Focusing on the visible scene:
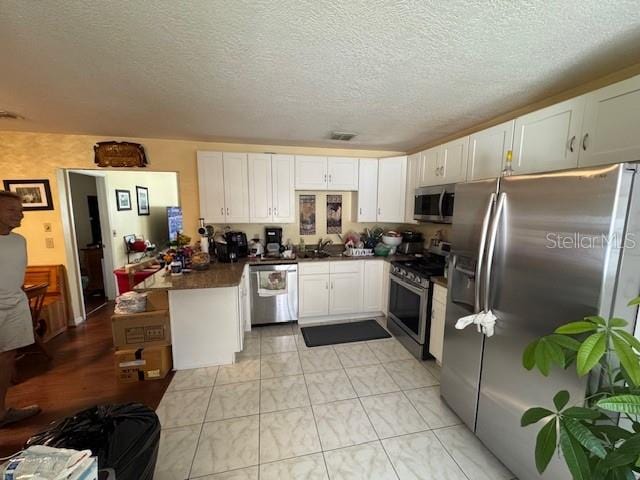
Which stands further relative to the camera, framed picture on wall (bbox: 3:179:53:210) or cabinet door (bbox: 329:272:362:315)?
cabinet door (bbox: 329:272:362:315)

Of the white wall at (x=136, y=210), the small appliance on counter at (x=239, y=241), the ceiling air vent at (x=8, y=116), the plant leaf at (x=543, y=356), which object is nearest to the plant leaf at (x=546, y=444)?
the plant leaf at (x=543, y=356)

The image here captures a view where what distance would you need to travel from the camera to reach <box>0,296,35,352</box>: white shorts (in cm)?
193

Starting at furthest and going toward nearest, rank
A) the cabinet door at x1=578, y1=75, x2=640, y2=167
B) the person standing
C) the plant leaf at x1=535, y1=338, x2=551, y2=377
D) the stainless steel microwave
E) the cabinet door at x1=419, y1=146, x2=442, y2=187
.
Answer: the cabinet door at x1=419, y1=146, x2=442, y2=187, the stainless steel microwave, the person standing, the cabinet door at x1=578, y1=75, x2=640, y2=167, the plant leaf at x1=535, y1=338, x2=551, y2=377

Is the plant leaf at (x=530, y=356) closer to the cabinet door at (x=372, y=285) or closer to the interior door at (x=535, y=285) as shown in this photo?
the interior door at (x=535, y=285)

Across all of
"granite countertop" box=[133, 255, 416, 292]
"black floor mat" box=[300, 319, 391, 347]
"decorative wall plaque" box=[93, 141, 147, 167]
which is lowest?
"black floor mat" box=[300, 319, 391, 347]

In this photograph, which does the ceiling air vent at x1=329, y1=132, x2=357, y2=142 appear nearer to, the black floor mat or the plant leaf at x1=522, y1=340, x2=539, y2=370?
the black floor mat

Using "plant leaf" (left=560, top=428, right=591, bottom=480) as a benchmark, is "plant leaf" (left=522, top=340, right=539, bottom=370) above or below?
above

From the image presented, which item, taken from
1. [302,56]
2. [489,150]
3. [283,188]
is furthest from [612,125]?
[283,188]

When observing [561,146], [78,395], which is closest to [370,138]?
[561,146]

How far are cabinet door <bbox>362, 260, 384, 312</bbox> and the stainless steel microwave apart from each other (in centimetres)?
85

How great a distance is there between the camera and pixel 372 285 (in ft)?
11.9

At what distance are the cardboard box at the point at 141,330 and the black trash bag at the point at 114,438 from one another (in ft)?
3.70

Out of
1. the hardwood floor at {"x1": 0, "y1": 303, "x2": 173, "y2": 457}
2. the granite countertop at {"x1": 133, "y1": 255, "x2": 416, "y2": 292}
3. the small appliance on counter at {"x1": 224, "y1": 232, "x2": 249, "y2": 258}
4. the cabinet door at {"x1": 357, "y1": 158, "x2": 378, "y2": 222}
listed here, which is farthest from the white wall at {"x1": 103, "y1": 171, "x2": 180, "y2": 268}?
the cabinet door at {"x1": 357, "y1": 158, "x2": 378, "y2": 222}

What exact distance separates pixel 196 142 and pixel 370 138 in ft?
7.42
